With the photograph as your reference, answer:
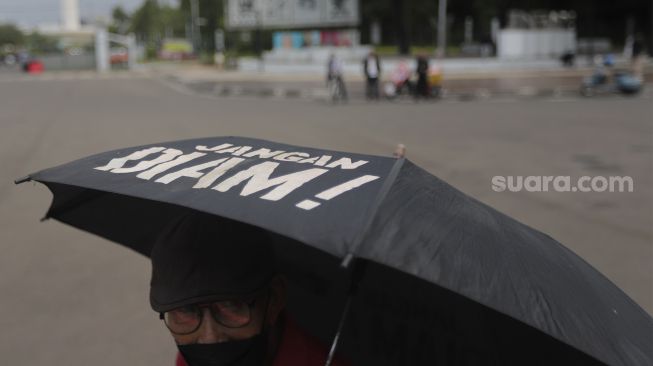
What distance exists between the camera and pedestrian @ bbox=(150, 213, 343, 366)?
1.48 meters

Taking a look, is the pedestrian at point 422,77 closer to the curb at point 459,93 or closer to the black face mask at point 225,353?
the curb at point 459,93

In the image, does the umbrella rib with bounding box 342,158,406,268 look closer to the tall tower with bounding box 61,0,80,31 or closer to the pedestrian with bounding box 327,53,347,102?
the pedestrian with bounding box 327,53,347,102

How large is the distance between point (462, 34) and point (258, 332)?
3038 inches

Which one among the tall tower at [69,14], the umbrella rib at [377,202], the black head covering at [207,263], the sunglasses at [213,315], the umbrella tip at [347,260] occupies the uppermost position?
the tall tower at [69,14]

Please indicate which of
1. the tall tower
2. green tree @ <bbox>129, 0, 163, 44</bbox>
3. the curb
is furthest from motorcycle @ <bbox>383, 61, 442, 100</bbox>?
the tall tower

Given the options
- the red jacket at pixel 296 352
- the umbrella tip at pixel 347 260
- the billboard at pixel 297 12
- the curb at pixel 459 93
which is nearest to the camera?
the umbrella tip at pixel 347 260

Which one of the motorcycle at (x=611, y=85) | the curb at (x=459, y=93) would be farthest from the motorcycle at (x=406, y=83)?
the motorcycle at (x=611, y=85)

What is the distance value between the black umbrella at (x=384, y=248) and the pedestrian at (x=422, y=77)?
60.2 feet

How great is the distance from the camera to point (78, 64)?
61969 millimetres

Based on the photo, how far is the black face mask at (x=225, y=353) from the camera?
1566 mm

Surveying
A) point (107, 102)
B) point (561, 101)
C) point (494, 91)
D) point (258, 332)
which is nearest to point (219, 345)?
point (258, 332)

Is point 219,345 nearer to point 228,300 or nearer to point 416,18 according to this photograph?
point 228,300

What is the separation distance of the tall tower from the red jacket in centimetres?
20699

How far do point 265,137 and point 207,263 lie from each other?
34.4ft
